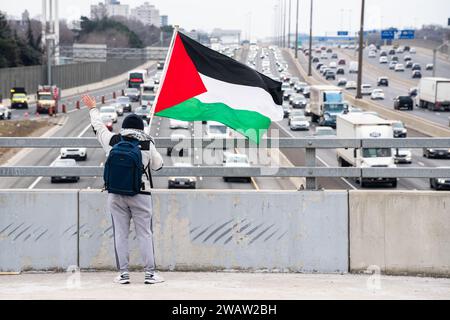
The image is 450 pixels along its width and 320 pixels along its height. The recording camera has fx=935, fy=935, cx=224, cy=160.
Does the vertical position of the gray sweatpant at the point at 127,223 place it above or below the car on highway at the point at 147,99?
above

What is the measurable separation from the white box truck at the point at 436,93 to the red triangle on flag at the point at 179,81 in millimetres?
74779

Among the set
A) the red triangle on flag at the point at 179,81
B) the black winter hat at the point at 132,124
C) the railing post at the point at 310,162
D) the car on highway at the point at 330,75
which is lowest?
the car on highway at the point at 330,75

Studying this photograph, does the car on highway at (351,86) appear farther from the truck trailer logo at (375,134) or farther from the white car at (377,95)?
the truck trailer logo at (375,134)

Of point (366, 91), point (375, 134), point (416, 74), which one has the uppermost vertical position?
point (416, 74)

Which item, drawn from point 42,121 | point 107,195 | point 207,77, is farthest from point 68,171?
point 42,121

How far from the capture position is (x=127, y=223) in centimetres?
882

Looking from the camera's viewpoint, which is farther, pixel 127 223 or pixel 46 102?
pixel 46 102

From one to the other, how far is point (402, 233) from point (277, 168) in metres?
1.43

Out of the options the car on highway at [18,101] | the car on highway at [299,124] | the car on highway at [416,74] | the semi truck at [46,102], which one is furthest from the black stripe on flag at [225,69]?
the car on highway at [416,74]

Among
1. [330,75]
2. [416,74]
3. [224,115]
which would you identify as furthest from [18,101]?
[224,115]

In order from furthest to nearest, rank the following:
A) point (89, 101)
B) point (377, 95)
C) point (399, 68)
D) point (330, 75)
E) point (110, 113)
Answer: point (399, 68) → point (330, 75) → point (377, 95) → point (110, 113) → point (89, 101)

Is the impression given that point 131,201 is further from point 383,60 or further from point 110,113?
point 383,60

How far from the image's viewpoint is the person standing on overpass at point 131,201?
852cm
